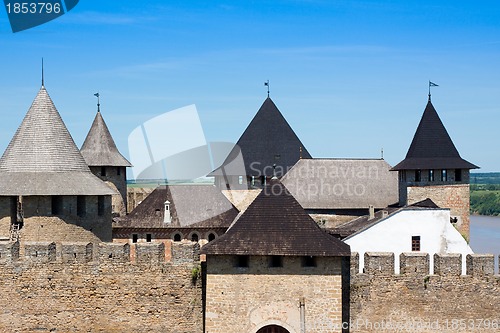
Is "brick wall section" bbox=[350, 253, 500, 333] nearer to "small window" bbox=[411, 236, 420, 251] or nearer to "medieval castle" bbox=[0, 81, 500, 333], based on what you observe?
"medieval castle" bbox=[0, 81, 500, 333]

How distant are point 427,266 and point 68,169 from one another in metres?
10.1

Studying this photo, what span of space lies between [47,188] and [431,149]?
18.3 meters

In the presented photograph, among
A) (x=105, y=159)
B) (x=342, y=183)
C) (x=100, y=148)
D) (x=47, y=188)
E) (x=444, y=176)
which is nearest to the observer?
(x=47, y=188)

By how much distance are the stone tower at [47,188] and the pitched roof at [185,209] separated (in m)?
12.0

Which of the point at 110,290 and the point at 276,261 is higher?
the point at 276,261

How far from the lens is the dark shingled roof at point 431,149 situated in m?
32.4

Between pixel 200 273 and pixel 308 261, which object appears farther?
pixel 200 273

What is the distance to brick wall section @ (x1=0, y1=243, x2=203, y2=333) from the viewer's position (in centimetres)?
1914

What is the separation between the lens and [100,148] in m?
38.5

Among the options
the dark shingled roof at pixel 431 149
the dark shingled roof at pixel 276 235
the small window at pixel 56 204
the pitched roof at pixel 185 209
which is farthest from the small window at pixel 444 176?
the small window at pixel 56 204

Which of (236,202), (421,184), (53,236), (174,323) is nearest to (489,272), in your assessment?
(174,323)

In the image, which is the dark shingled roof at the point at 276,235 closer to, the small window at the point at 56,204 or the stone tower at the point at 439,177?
the small window at the point at 56,204

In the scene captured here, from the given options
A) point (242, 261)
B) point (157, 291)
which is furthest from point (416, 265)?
point (157, 291)

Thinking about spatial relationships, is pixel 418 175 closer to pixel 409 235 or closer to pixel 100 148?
pixel 409 235
